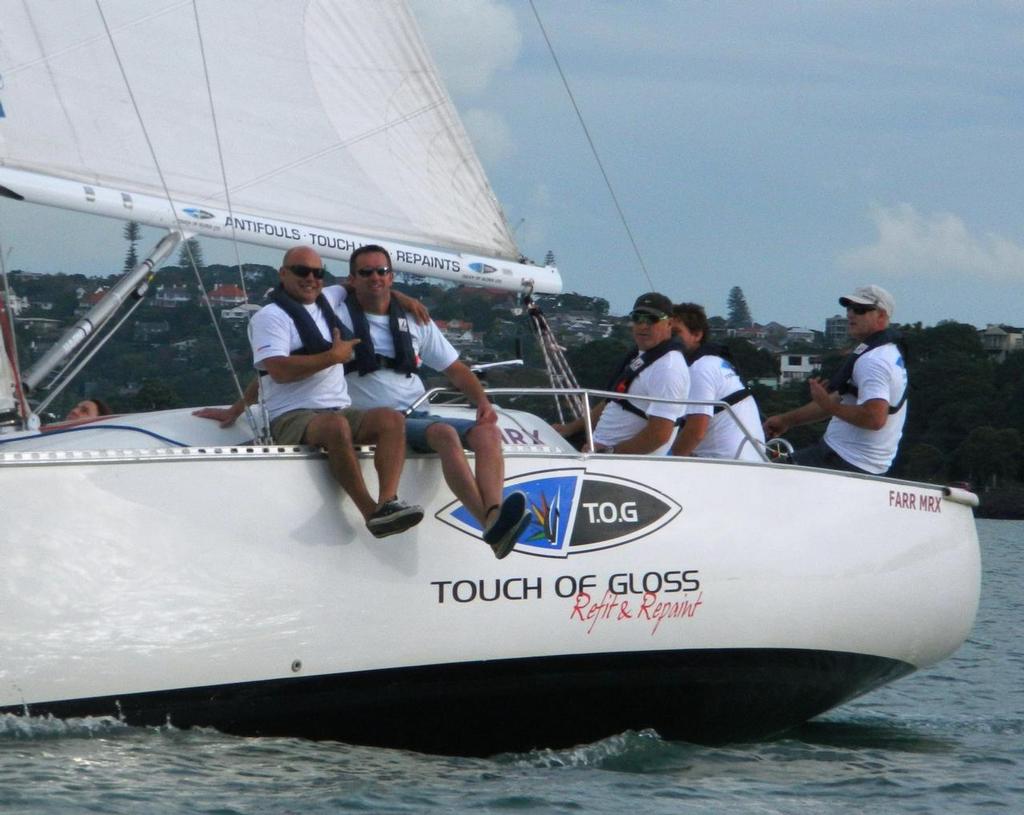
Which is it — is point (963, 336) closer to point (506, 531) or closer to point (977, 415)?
point (977, 415)

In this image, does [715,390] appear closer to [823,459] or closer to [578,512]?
[823,459]

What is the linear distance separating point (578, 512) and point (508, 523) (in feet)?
1.84

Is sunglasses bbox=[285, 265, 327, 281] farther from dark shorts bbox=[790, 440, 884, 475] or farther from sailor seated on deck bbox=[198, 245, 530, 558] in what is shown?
dark shorts bbox=[790, 440, 884, 475]

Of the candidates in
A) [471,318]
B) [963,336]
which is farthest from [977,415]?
[471,318]

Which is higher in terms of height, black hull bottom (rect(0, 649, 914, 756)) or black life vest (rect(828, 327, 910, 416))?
black life vest (rect(828, 327, 910, 416))

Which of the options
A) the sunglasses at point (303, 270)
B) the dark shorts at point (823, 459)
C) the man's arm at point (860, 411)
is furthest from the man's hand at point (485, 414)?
the dark shorts at point (823, 459)

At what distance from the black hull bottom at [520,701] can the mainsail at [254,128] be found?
1.95 metres

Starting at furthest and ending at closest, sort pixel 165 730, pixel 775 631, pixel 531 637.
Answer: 1. pixel 775 631
2. pixel 531 637
3. pixel 165 730

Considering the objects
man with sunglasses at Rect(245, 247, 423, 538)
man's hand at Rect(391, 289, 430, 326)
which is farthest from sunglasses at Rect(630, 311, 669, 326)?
man with sunglasses at Rect(245, 247, 423, 538)

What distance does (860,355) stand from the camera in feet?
25.4

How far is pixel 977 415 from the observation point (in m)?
64.7

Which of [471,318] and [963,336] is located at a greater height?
[963,336]

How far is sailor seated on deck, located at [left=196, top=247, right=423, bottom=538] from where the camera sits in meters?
6.15

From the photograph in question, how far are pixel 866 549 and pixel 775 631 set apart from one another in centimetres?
60
